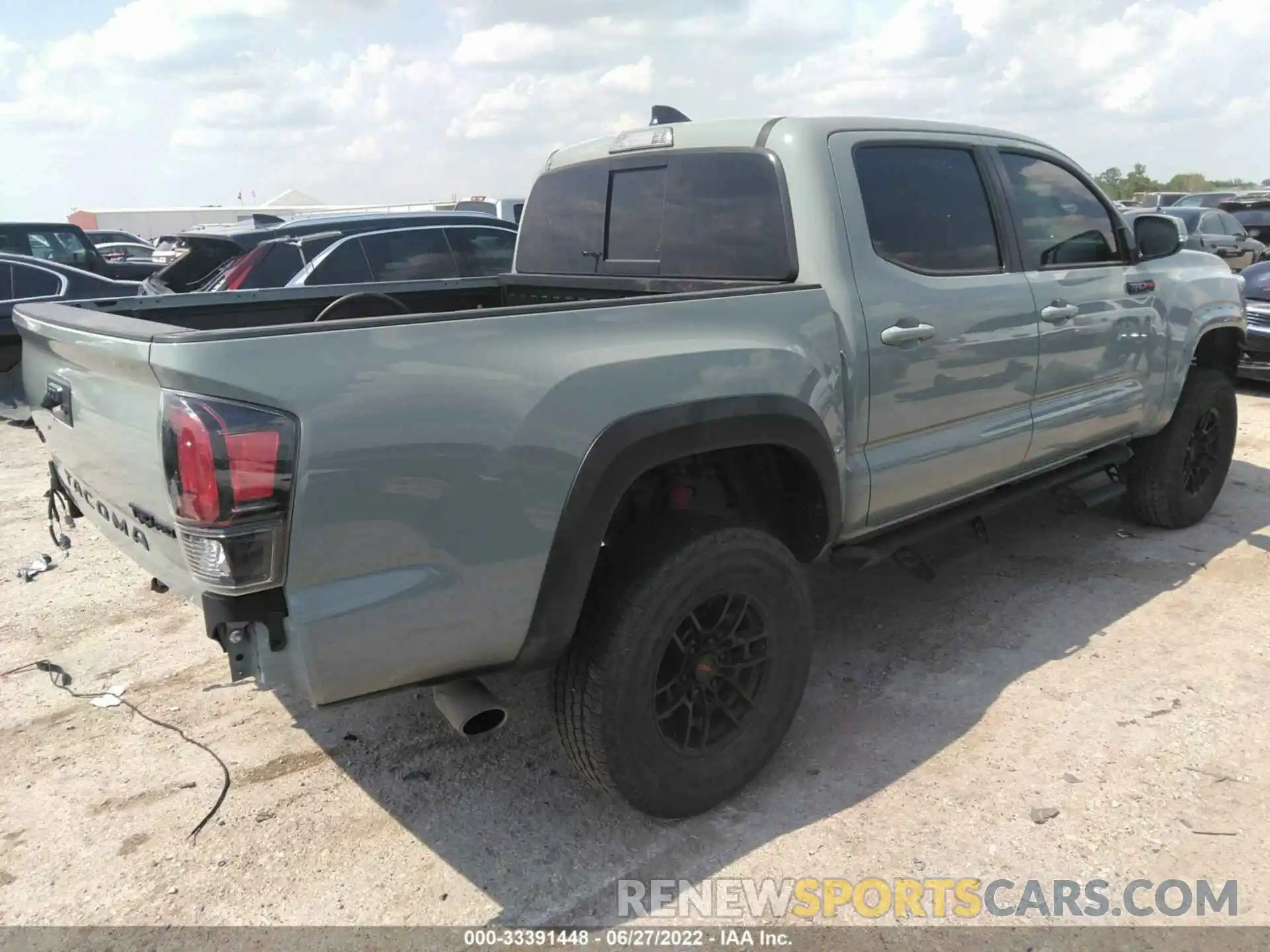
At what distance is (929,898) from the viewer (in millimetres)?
2492

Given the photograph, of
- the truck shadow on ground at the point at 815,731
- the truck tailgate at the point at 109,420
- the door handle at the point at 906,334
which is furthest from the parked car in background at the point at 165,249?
the door handle at the point at 906,334

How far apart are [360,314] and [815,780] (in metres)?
2.31

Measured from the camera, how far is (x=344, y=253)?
830 centimetres

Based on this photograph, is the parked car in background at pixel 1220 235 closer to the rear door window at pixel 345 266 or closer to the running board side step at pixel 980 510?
the running board side step at pixel 980 510

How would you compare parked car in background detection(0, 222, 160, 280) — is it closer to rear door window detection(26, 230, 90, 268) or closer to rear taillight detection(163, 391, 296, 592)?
rear door window detection(26, 230, 90, 268)

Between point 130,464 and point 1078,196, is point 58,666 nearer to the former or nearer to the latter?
point 130,464

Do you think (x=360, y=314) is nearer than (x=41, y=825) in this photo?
No

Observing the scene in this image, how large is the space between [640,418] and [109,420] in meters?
1.29

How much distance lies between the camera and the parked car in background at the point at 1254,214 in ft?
53.9

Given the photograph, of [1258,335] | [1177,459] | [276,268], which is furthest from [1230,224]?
[276,268]

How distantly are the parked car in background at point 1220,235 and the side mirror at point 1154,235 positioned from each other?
958 centimetres

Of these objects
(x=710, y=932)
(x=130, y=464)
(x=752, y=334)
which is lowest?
(x=710, y=932)

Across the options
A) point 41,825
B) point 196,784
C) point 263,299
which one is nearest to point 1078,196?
point 263,299

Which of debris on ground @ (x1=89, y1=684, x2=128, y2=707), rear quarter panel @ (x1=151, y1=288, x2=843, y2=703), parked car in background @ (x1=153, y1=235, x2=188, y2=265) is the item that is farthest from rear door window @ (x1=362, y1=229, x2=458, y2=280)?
parked car in background @ (x1=153, y1=235, x2=188, y2=265)
